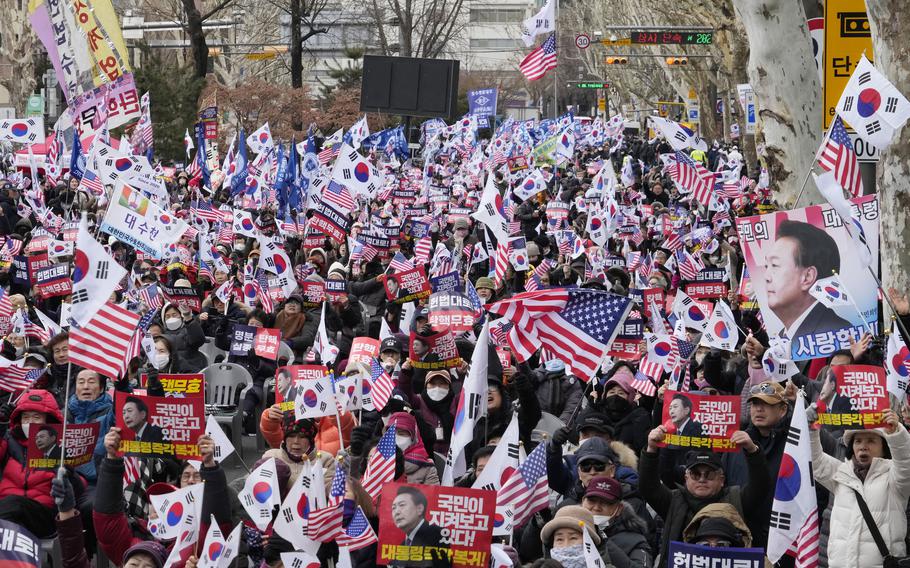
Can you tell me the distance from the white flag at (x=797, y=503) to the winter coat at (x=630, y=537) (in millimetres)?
585

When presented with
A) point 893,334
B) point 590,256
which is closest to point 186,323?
point 590,256

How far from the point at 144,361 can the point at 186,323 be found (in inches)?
43.1

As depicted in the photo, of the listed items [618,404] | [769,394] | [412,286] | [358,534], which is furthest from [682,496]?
[412,286]

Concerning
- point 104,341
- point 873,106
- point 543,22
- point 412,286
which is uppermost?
point 543,22

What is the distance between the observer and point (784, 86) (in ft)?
40.8

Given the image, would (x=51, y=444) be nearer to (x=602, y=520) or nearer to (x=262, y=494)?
(x=262, y=494)

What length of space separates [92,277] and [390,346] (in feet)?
10.2

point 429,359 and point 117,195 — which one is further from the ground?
point 117,195

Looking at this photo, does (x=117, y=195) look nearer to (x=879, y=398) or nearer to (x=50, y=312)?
(x=50, y=312)

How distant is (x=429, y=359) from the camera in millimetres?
10141

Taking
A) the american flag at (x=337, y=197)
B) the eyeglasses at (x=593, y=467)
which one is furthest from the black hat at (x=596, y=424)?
the american flag at (x=337, y=197)

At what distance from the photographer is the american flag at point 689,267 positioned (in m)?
16.0

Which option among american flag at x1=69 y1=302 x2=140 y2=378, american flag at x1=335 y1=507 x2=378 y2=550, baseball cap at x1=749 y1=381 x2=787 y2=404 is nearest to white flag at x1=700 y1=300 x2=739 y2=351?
baseball cap at x1=749 y1=381 x2=787 y2=404

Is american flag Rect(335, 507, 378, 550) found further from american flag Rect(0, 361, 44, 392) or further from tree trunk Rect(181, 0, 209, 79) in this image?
tree trunk Rect(181, 0, 209, 79)
